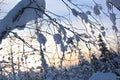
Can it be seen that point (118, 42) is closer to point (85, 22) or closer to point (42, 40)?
point (85, 22)

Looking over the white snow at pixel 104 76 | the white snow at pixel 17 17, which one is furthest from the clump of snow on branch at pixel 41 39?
the white snow at pixel 104 76

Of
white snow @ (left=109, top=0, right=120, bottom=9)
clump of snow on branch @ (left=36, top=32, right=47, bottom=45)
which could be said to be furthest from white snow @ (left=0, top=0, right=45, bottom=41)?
white snow @ (left=109, top=0, right=120, bottom=9)

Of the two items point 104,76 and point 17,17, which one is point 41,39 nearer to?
point 17,17

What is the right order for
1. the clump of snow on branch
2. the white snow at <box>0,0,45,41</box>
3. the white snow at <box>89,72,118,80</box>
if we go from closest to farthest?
the white snow at <box>89,72,118,80</box> < the clump of snow on branch < the white snow at <box>0,0,45,41</box>

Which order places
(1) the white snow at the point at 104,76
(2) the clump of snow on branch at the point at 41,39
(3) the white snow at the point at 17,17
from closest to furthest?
(1) the white snow at the point at 104,76
(2) the clump of snow on branch at the point at 41,39
(3) the white snow at the point at 17,17

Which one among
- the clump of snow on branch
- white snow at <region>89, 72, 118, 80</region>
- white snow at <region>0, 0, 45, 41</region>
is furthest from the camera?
white snow at <region>0, 0, 45, 41</region>

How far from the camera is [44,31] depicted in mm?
4754

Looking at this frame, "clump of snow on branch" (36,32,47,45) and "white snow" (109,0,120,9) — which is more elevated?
"white snow" (109,0,120,9)

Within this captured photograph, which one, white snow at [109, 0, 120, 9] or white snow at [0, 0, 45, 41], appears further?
white snow at [0, 0, 45, 41]

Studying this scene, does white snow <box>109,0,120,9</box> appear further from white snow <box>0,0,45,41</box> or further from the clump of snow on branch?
white snow <box>0,0,45,41</box>

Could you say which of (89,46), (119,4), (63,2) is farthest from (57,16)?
(119,4)

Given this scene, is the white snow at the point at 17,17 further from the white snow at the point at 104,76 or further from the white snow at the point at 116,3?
the white snow at the point at 104,76

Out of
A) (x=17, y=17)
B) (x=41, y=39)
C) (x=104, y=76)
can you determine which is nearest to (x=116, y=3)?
(x=104, y=76)

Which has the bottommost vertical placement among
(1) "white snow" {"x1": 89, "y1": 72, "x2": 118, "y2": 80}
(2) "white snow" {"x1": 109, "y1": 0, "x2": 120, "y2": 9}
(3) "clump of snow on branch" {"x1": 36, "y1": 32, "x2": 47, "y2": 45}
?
(1) "white snow" {"x1": 89, "y1": 72, "x2": 118, "y2": 80}
